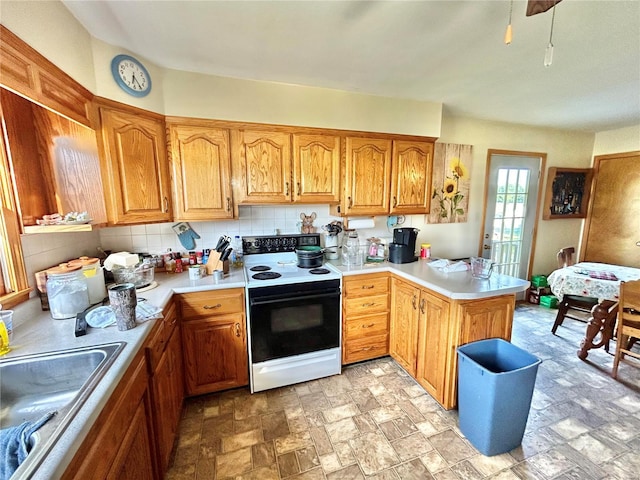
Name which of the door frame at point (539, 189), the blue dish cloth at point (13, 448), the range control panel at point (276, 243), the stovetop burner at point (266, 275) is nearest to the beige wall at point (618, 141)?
the door frame at point (539, 189)

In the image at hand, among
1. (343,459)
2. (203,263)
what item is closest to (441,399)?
(343,459)

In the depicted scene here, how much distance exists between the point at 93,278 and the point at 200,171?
99 cm

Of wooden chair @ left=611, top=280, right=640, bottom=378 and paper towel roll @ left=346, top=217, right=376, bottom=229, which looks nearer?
wooden chair @ left=611, top=280, right=640, bottom=378

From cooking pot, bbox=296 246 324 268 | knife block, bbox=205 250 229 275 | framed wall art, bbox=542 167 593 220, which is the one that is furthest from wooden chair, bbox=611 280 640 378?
knife block, bbox=205 250 229 275

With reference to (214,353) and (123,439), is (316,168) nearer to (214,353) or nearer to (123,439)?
(214,353)

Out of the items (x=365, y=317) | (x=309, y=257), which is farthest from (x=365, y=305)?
(x=309, y=257)

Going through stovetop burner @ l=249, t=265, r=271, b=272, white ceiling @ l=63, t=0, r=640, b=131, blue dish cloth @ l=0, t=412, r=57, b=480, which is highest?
white ceiling @ l=63, t=0, r=640, b=131

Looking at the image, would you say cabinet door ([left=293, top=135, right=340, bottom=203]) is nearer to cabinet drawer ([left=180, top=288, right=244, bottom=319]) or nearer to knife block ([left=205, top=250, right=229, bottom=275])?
knife block ([left=205, top=250, right=229, bottom=275])

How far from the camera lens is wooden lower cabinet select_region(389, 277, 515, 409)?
1.78 meters

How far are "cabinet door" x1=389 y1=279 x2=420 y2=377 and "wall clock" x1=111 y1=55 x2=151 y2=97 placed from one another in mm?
2363

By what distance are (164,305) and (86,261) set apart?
0.55m

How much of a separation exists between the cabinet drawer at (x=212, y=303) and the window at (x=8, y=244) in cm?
78

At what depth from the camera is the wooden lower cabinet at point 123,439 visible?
0.75 meters

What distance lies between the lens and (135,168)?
184cm
